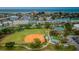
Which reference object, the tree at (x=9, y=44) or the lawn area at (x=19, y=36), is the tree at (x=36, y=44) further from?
the tree at (x=9, y=44)

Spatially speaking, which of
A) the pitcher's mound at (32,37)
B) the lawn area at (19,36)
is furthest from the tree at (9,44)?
the pitcher's mound at (32,37)

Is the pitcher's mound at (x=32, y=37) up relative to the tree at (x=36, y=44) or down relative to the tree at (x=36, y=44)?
up

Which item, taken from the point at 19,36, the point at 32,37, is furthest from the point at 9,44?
the point at 32,37

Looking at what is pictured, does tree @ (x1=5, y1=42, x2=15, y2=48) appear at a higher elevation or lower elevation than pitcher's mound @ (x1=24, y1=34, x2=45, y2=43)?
lower

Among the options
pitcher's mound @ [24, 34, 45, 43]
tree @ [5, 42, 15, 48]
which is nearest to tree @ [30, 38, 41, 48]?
pitcher's mound @ [24, 34, 45, 43]

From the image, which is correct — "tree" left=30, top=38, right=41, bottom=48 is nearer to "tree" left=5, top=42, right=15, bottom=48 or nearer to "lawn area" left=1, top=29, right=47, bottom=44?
"lawn area" left=1, top=29, right=47, bottom=44

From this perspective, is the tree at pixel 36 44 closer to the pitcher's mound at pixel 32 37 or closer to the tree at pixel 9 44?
the pitcher's mound at pixel 32 37

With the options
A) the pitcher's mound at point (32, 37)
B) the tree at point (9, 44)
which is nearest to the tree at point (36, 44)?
the pitcher's mound at point (32, 37)

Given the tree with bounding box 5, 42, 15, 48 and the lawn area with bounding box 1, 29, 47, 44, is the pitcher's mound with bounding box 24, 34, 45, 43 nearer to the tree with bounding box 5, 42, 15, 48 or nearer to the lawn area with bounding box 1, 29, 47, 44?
the lawn area with bounding box 1, 29, 47, 44

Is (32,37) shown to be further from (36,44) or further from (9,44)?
(9,44)

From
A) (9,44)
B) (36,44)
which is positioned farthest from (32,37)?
(9,44)

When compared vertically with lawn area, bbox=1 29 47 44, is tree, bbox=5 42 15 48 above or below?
below
